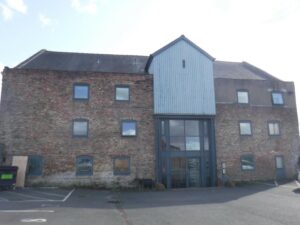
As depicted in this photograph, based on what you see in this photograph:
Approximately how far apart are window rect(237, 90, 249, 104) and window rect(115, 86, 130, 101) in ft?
30.0

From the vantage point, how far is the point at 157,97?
21.8 meters

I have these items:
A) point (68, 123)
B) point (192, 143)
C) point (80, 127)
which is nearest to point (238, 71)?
point (192, 143)

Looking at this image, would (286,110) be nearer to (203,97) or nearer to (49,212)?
(203,97)

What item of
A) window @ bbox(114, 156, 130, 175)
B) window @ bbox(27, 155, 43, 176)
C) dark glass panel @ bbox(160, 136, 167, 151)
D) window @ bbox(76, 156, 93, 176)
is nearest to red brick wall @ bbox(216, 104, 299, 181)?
dark glass panel @ bbox(160, 136, 167, 151)

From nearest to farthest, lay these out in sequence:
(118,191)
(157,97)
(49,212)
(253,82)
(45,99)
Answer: (49,212) → (118,191) → (45,99) → (157,97) → (253,82)

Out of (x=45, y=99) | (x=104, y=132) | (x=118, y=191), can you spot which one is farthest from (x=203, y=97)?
(x=45, y=99)

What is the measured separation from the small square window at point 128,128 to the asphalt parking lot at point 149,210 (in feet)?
20.8

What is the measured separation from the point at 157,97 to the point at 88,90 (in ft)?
16.4

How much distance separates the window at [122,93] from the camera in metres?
21.6

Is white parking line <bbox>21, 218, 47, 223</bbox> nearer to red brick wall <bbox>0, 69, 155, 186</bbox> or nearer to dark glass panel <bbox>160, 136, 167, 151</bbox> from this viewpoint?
red brick wall <bbox>0, 69, 155, 186</bbox>

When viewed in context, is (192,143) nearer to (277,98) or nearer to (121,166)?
(121,166)

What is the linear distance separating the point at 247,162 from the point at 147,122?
8.51m

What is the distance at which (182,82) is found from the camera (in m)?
22.3

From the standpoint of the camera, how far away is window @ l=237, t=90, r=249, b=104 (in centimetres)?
2406
